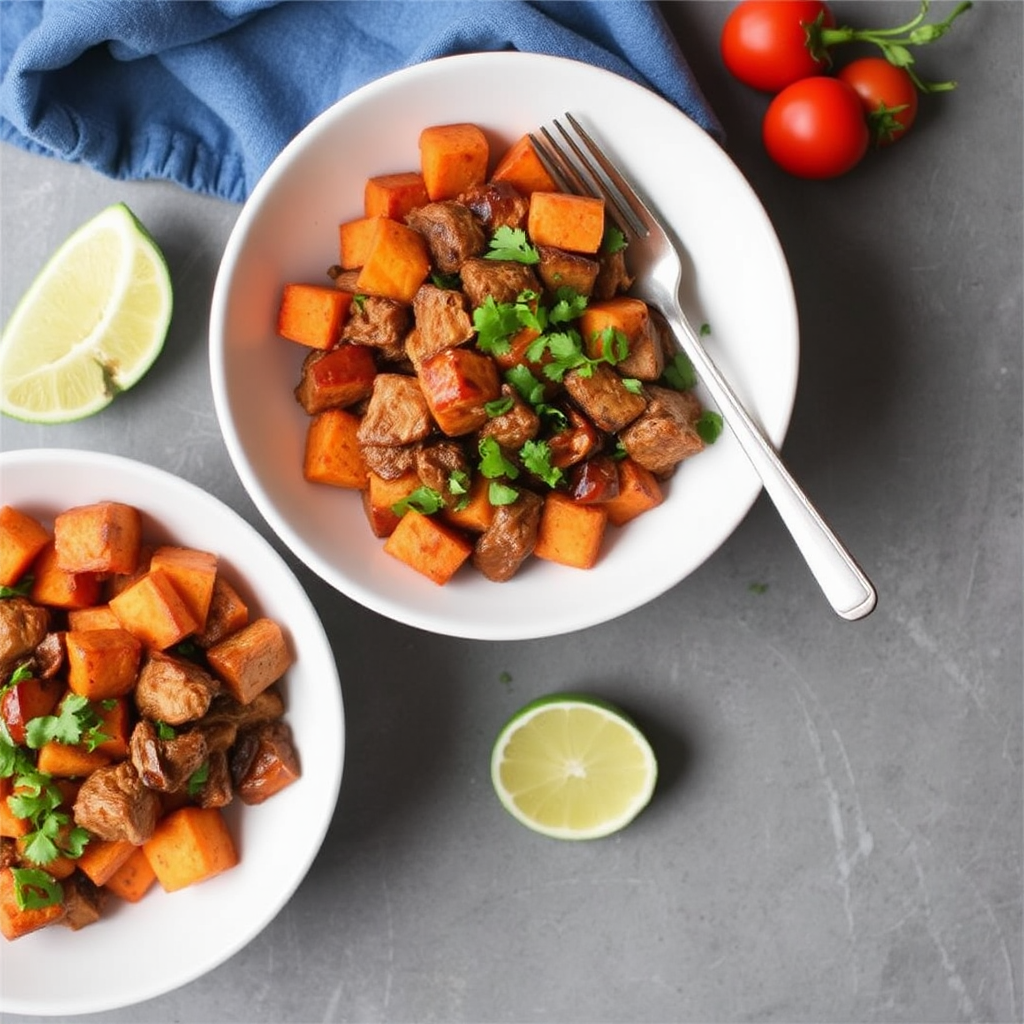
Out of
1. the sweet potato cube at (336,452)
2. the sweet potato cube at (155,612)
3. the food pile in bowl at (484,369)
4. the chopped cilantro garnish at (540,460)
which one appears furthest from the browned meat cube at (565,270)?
the sweet potato cube at (155,612)

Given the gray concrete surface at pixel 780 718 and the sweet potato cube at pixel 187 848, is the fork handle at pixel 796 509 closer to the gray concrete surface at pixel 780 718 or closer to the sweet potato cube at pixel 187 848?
the gray concrete surface at pixel 780 718

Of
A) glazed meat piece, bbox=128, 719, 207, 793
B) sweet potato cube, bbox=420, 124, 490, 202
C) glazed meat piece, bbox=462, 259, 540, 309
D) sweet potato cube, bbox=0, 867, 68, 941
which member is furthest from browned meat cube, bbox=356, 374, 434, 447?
sweet potato cube, bbox=0, 867, 68, 941

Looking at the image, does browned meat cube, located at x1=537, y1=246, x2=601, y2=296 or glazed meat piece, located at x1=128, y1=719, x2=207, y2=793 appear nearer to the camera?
browned meat cube, located at x1=537, y1=246, x2=601, y2=296

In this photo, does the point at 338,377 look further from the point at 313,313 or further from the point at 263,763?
the point at 263,763

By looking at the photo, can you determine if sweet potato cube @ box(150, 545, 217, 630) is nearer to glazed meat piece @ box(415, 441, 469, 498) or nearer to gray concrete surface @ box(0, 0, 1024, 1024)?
gray concrete surface @ box(0, 0, 1024, 1024)

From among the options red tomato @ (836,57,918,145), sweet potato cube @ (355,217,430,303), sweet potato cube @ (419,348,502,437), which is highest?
red tomato @ (836,57,918,145)

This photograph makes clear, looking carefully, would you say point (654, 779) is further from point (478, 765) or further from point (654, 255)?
point (654, 255)

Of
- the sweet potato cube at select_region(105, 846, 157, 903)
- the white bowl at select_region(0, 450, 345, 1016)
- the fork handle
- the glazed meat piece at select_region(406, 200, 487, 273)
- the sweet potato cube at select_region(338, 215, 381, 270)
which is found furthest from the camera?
the sweet potato cube at select_region(105, 846, 157, 903)

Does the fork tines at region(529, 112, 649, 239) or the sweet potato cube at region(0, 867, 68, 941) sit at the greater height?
the fork tines at region(529, 112, 649, 239)
